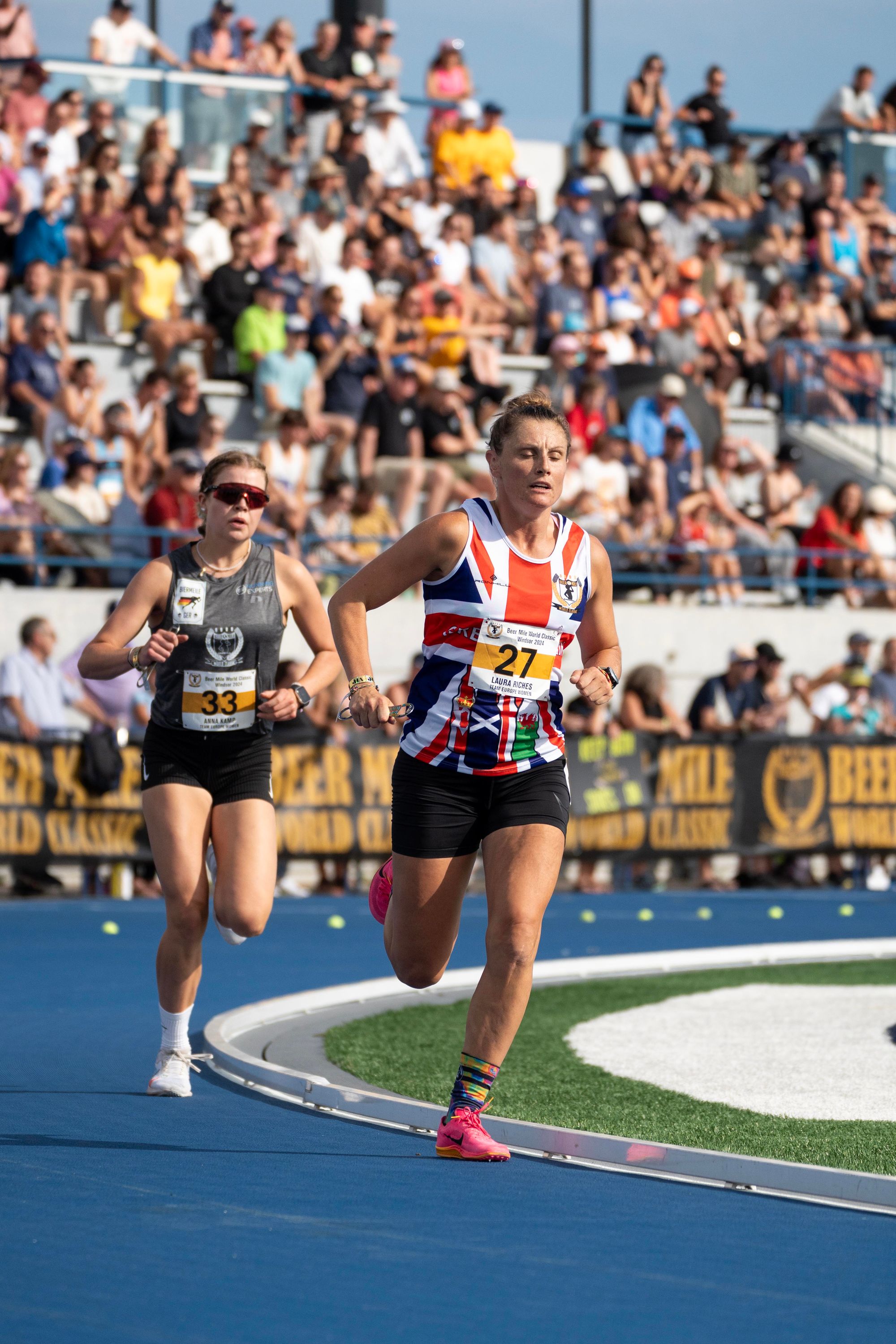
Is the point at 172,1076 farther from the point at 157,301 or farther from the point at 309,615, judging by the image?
the point at 157,301

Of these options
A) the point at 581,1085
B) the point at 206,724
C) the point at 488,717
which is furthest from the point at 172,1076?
the point at 488,717

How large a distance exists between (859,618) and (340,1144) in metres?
16.4

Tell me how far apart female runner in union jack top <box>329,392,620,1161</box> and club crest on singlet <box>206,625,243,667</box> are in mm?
1149

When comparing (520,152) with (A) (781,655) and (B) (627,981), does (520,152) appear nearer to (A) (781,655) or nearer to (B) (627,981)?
(A) (781,655)

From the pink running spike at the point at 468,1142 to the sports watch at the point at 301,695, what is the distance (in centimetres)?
183

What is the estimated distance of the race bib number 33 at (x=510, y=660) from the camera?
6.21 meters

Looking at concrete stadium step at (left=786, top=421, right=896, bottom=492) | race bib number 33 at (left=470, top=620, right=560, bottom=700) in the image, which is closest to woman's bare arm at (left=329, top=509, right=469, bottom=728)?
race bib number 33 at (left=470, top=620, right=560, bottom=700)

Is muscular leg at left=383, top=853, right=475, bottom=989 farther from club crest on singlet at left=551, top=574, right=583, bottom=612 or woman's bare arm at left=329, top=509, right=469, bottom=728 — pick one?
club crest on singlet at left=551, top=574, right=583, bottom=612

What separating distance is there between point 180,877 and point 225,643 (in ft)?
2.94

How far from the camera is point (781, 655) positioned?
2138cm

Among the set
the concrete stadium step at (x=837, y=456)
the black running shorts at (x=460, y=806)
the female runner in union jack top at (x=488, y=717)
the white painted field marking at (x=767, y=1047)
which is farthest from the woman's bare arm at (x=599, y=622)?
the concrete stadium step at (x=837, y=456)

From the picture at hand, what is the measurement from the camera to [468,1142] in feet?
20.0

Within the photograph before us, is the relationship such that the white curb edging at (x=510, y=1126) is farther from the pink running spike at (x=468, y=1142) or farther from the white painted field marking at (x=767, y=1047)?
the white painted field marking at (x=767, y=1047)

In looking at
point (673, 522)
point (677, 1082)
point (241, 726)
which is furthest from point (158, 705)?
point (673, 522)
